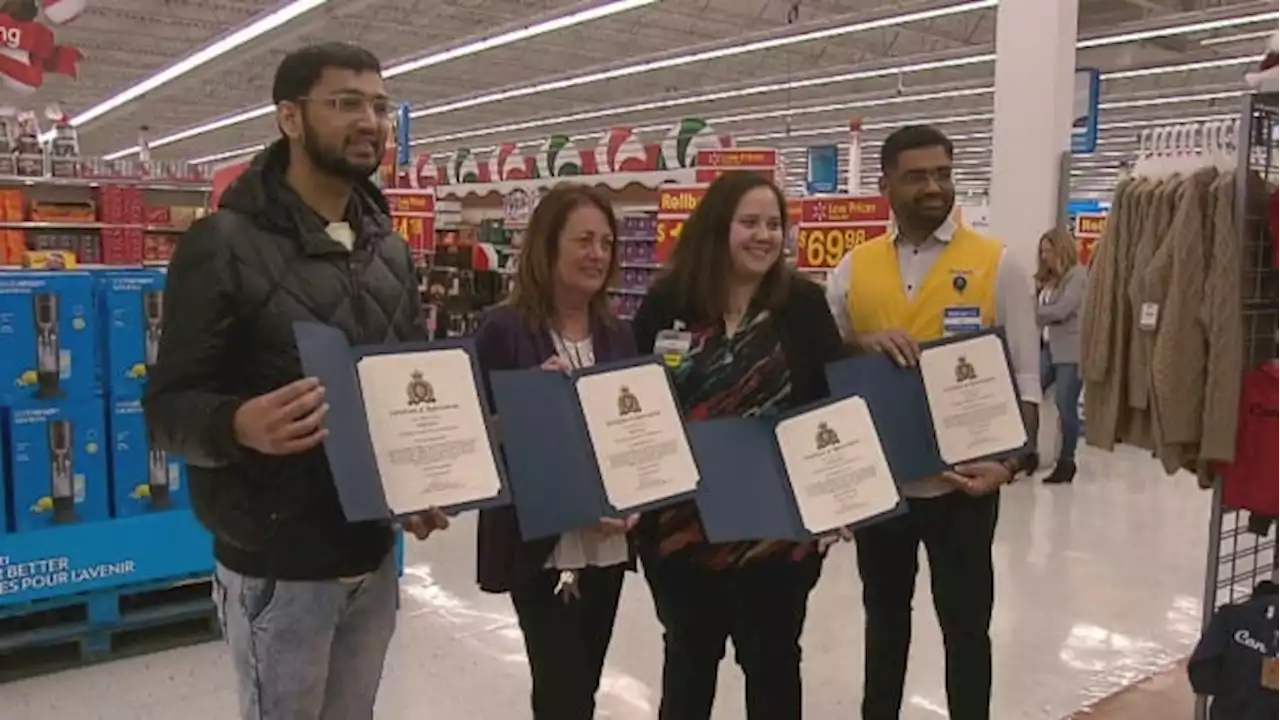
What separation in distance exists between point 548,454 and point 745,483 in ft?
1.44

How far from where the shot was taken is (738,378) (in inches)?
91.0

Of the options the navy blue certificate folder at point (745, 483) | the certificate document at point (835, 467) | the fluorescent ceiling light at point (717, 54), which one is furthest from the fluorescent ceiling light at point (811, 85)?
the navy blue certificate folder at point (745, 483)

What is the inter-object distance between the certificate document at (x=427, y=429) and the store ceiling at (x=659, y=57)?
A: 29.9 ft

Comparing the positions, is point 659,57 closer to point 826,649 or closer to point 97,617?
point 826,649

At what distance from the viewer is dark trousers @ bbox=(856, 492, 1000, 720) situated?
2549 millimetres

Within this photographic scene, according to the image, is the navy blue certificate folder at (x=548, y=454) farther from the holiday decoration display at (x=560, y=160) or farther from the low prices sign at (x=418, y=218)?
the low prices sign at (x=418, y=218)

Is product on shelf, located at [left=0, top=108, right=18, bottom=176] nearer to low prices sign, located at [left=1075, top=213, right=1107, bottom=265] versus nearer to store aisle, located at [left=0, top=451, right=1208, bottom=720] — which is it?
store aisle, located at [left=0, top=451, right=1208, bottom=720]

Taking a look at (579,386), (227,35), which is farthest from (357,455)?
(227,35)

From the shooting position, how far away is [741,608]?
2.35 m

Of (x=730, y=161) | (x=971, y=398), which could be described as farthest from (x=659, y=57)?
(x=971, y=398)

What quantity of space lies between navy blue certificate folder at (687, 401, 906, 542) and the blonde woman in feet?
14.7

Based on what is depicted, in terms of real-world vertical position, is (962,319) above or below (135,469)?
above

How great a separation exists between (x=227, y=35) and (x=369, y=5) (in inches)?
64.0

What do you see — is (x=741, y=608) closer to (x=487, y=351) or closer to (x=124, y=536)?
(x=487, y=351)
